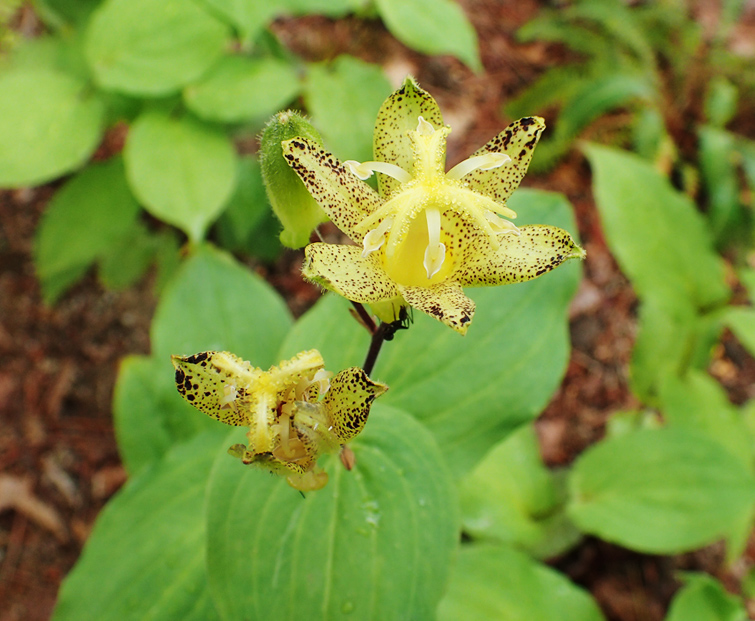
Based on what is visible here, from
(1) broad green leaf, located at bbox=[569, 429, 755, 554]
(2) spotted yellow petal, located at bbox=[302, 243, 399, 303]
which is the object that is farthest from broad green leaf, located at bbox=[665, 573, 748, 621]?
(2) spotted yellow petal, located at bbox=[302, 243, 399, 303]

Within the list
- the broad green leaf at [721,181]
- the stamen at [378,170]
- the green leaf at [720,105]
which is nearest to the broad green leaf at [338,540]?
the stamen at [378,170]

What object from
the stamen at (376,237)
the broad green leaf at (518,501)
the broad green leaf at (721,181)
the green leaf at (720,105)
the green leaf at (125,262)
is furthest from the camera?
the green leaf at (720,105)

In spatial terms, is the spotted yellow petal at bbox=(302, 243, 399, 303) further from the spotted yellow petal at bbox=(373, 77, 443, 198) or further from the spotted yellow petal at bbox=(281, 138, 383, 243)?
the spotted yellow petal at bbox=(373, 77, 443, 198)

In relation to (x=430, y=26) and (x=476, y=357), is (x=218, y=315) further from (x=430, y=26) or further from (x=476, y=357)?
(x=430, y=26)

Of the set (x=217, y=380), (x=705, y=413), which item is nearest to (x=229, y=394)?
(x=217, y=380)

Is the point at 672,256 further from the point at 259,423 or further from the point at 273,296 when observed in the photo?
the point at 259,423

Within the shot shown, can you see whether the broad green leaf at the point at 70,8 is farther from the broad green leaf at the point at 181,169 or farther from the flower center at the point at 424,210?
the flower center at the point at 424,210
